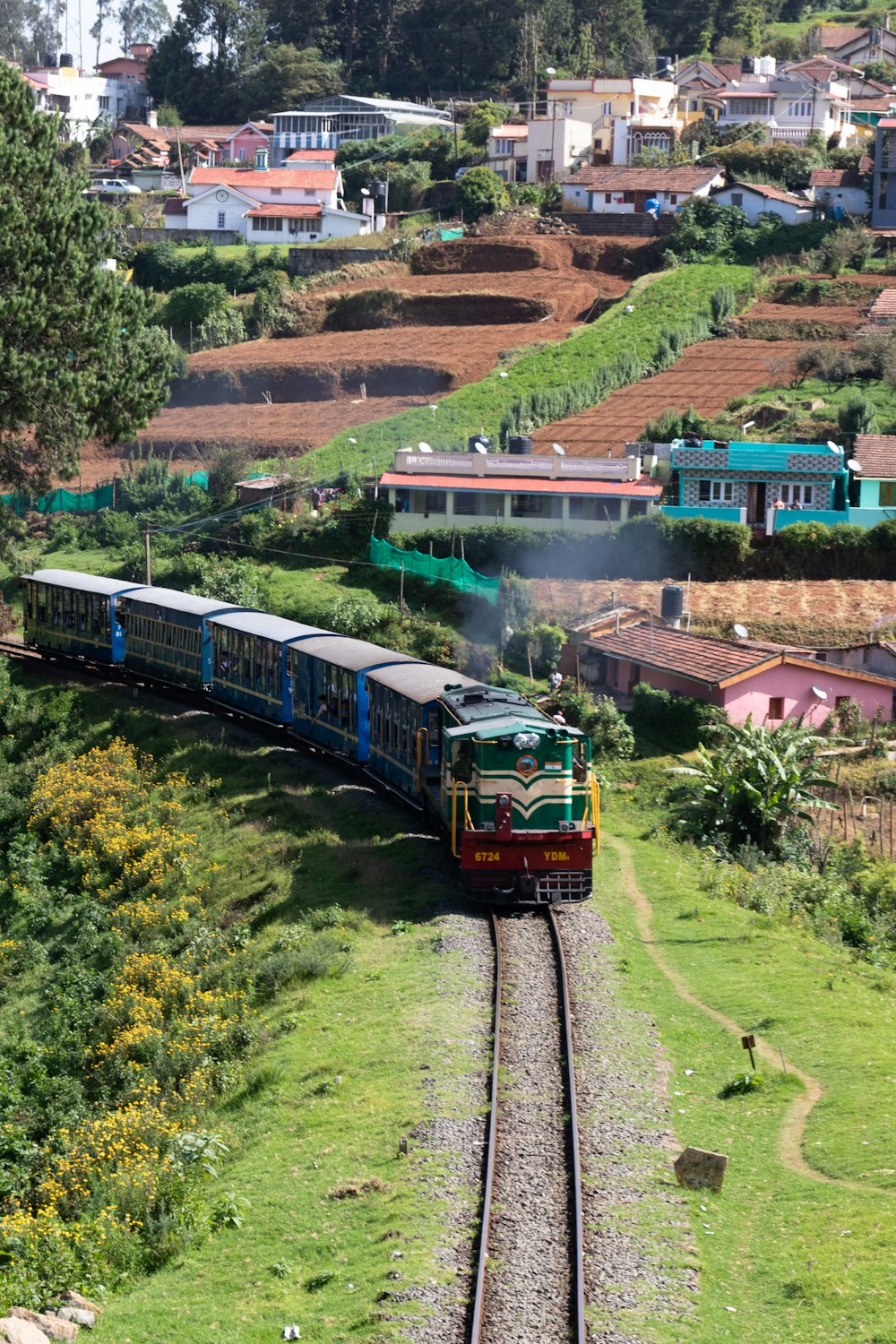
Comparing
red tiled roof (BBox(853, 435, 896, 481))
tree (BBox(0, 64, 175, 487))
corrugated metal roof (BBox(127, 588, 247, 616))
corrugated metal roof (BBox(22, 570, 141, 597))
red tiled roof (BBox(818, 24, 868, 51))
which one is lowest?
corrugated metal roof (BBox(22, 570, 141, 597))

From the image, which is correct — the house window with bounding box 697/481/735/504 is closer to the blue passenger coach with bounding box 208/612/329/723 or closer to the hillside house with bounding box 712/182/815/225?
the blue passenger coach with bounding box 208/612/329/723

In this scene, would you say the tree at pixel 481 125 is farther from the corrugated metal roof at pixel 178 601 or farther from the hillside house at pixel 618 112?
the corrugated metal roof at pixel 178 601

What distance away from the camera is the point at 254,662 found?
125ft

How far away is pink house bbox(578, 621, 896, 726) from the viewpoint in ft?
129


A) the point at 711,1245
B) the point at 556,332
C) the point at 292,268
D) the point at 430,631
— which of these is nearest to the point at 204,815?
the point at 430,631

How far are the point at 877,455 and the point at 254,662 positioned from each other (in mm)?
27912

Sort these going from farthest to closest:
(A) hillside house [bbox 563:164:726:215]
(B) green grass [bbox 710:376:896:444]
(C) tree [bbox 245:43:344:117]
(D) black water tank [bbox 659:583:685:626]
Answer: (C) tree [bbox 245:43:344:117]
(A) hillside house [bbox 563:164:726:215]
(B) green grass [bbox 710:376:896:444]
(D) black water tank [bbox 659:583:685:626]

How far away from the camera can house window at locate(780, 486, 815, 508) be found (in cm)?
5578

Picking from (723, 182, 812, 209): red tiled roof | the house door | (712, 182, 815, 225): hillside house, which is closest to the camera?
the house door

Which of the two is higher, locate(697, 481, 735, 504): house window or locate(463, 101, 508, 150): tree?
locate(463, 101, 508, 150): tree

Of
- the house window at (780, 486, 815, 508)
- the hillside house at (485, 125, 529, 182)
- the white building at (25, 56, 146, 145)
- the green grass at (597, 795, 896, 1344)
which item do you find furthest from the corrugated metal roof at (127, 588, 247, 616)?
the white building at (25, 56, 146, 145)

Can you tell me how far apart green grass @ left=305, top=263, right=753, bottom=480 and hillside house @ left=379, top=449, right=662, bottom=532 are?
9.12 meters

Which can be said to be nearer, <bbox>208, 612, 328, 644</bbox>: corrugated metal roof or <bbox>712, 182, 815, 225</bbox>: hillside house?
<bbox>208, 612, 328, 644</bbox>: corrugated metal roof

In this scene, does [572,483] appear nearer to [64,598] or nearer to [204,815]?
[64,598]
